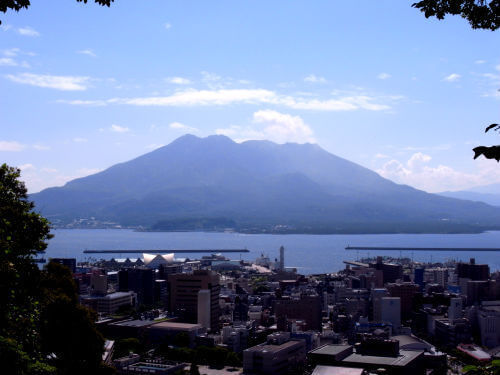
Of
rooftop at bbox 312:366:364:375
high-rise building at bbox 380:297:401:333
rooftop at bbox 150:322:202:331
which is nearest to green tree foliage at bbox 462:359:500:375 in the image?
rooftop at bbox 312:366:364:375

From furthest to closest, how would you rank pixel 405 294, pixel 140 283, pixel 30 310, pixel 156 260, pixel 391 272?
pixel 156 260
pixel 391 272
pixel 140 283
pixel 405 294
pixel 30 310

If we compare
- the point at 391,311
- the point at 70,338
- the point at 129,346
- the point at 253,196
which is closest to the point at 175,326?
the point at 129,346

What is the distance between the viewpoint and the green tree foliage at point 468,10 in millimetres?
1989

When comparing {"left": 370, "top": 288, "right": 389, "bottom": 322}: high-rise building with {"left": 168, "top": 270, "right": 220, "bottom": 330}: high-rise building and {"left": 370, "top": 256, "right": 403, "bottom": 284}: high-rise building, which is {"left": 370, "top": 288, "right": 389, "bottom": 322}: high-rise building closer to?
{"left": 168, "top": 270, "right": 220, "bottom": 330}: high-rise building

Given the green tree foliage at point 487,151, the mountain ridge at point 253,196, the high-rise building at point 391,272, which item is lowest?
the high-rise building at point 391,272

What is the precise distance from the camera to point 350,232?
79.3 m

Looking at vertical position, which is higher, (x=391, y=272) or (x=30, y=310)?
(x=30, y=310)

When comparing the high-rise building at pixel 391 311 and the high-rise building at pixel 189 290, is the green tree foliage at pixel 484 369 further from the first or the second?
the high-rise building at pixel 391 311

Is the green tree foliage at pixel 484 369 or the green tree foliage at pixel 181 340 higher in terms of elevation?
the green tree foliage at pixel 484 369

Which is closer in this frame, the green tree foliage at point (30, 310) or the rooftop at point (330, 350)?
the green tree foliage at point (30, 310)

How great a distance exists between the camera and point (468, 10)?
201cm

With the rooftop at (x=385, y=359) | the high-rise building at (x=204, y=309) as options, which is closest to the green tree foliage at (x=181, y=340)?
the high-rise building at (x=204, y=309)

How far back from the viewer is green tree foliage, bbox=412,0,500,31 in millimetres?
1989

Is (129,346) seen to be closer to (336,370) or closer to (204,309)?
(204,309)
